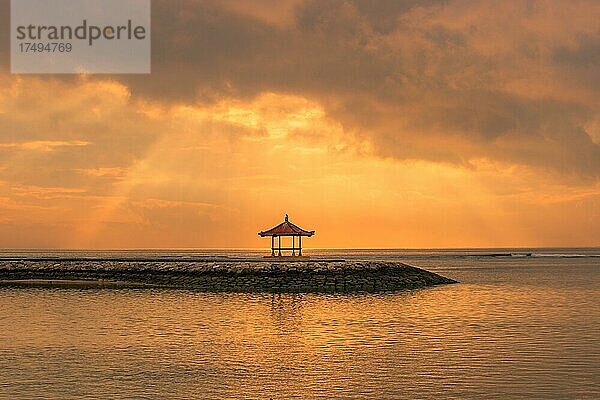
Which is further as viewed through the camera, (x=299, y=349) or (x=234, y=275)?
(x=234, y=275)

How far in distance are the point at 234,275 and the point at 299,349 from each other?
3274cm

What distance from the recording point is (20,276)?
215 ft

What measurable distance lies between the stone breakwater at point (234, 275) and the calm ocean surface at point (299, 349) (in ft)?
37.3

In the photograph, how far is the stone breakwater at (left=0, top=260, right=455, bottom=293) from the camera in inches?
2191

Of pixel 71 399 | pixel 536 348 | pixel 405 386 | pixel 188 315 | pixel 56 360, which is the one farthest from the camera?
pixel 188 315

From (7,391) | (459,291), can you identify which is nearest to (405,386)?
(7,391)

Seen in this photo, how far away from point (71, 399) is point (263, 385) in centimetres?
507

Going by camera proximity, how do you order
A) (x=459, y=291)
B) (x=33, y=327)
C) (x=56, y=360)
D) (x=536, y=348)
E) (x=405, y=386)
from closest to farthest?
(x=405, y=386) → (x=56, y=360) → (x=536, y=348) → (x=33, y=327) → (x=459, y=291)

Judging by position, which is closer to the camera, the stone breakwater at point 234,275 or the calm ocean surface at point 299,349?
the calm ocean surface at point 299,349

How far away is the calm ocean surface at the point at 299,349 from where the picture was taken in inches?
735

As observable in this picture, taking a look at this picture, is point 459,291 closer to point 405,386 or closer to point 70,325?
point 70,325

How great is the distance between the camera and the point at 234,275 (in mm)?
57469

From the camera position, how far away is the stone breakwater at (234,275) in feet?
183

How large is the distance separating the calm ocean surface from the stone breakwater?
447 inches
